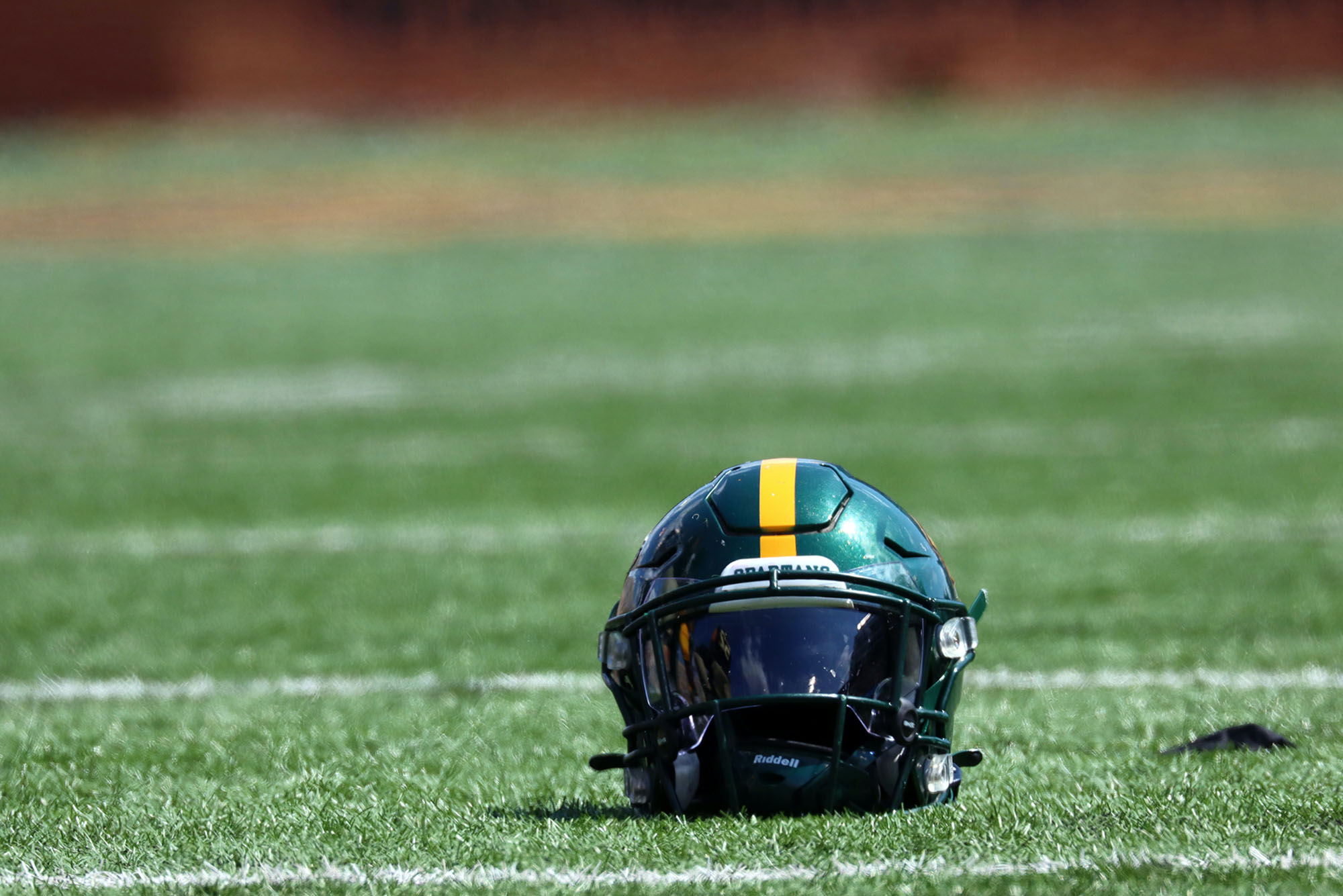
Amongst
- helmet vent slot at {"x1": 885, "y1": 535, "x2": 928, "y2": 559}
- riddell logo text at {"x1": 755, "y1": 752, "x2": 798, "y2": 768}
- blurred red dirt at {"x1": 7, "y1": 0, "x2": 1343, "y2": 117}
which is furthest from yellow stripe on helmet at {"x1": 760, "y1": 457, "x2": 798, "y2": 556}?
blurred red dirt at {"x1": 7, "y1": 0, "x2": 1343, "y2": 117}

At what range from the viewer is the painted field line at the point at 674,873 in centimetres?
246

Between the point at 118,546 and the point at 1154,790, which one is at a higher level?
the point at 1154,790

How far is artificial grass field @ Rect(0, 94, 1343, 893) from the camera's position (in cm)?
271

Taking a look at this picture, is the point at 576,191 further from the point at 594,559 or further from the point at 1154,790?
the point at 1154,790

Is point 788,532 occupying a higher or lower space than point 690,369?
higher


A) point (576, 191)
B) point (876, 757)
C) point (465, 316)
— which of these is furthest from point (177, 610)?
point (576, 191)

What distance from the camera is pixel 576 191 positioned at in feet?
91.7

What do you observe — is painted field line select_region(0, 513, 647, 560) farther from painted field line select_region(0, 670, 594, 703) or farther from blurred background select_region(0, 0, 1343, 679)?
painted field line select_region(0, 670, 594, 703)

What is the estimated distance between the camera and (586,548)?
6.23 metres

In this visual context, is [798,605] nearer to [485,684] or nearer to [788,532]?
[788,532]

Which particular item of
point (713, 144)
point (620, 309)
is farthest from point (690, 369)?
point (713, 144)

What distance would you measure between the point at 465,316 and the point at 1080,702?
12.0 m

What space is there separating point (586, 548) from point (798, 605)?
3.66 metres

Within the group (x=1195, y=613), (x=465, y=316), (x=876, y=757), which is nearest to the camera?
(x=876, y=757)
